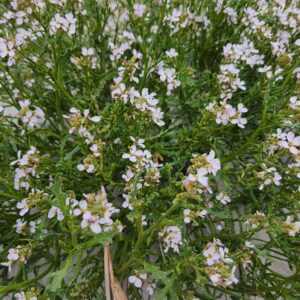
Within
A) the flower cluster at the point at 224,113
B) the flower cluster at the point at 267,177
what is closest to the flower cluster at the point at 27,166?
the flower cluster at the point at 224,113

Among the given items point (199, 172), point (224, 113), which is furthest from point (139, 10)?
point (199, 172)

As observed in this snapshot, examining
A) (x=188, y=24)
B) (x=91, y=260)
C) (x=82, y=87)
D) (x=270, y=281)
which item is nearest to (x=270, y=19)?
(x=188, y=24)

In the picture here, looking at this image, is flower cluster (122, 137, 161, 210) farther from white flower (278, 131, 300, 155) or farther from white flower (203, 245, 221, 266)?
white flower (278, 131, 300, 155)

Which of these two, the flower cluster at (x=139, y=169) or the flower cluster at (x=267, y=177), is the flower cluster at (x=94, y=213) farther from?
the flower cluster at (x=267, y=177)

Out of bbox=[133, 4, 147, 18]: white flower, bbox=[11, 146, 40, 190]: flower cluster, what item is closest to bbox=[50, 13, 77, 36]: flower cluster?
bbox=[133, 4, 147, 18]: white flower

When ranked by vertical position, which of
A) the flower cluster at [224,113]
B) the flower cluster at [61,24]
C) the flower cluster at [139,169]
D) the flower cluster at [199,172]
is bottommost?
the flower cluster at [199,172]

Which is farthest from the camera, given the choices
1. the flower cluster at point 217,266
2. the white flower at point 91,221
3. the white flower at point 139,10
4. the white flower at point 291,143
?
the white flower at point 139,10

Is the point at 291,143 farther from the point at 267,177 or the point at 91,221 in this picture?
the point at 91,221

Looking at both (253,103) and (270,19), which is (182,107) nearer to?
(253,103)
